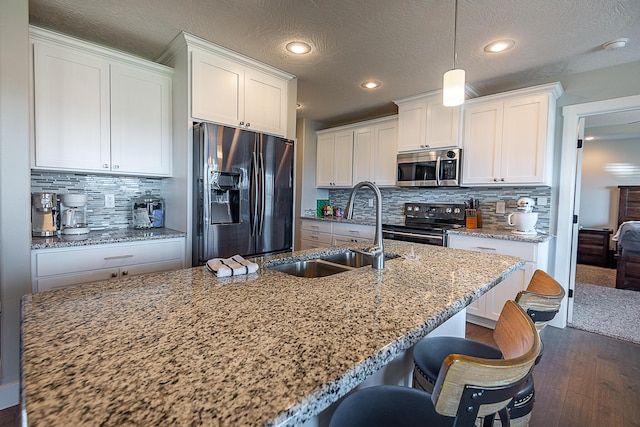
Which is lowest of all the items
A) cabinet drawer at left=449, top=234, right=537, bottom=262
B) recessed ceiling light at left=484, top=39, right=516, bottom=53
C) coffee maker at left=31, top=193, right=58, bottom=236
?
cabinet drawer at left=449, top=234, right=537, bottom=262

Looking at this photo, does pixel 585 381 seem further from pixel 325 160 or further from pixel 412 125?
pixel 325 160

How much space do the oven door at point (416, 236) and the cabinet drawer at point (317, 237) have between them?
0.96 metres

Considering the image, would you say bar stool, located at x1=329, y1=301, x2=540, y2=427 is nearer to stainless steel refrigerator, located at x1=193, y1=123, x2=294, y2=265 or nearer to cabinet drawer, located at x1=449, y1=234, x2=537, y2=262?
stainless steel refrigerator, located at x1=193, y1=123, x2=294, y2=265

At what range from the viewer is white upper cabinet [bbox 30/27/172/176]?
2115 millimetres

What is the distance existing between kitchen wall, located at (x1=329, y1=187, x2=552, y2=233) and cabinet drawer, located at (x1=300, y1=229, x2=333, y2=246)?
72 centimetres

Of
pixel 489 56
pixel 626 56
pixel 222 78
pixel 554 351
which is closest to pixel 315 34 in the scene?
pixel 222 78

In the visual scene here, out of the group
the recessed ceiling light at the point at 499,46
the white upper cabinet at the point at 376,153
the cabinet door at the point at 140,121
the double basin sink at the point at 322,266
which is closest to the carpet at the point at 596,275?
the white upper cabinet at the point at 376,153

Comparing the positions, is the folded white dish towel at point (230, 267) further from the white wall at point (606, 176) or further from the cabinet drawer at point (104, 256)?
the white wall at point (606, 176)

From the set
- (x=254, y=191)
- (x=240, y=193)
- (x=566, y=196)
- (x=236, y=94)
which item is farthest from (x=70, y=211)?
(x=566, y=196)

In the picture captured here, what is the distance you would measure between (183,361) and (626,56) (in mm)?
3750

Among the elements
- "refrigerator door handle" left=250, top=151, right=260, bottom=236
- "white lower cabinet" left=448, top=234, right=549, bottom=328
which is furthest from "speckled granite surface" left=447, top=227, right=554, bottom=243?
"refrigerator door handle" left=250, top=151, right=260, bottom=236

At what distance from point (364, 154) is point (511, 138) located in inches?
69.4

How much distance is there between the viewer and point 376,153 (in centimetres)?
411

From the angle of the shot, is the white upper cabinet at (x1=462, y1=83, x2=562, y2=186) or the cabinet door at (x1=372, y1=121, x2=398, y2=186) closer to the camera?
the white upper cabinet at (x1=462, y1=83, x2=562, y2=186)
